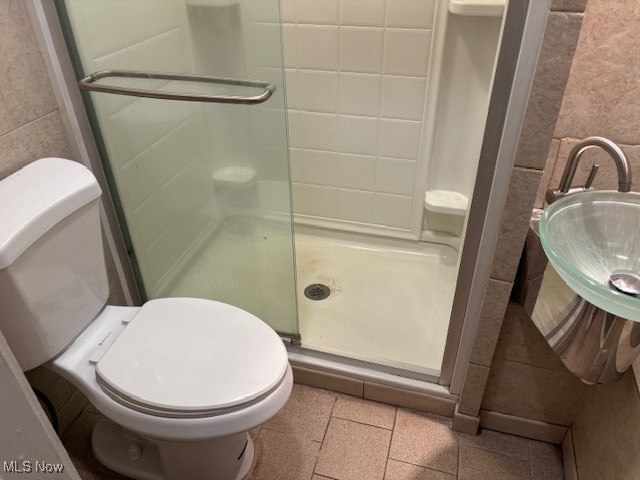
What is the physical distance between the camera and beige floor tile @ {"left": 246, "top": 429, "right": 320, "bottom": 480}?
4.51ft

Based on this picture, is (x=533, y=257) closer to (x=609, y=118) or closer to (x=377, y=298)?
(x=609, y=118)

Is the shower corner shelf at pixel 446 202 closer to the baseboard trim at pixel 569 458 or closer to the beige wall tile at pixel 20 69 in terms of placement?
the baseboard trim at pixel 569 458

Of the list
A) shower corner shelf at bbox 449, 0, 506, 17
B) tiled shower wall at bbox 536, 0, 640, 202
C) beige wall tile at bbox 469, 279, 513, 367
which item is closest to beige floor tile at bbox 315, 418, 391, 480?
beige wall tile at bbox 469, 279, 513, 367

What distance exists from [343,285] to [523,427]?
842 mm

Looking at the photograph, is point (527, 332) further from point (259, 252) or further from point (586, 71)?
point (259, 252)

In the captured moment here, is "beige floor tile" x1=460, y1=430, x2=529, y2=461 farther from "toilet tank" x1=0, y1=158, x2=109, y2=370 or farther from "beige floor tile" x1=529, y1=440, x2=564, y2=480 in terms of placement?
"toilet tank" x1=0, y1=158, x2=109, y2=370

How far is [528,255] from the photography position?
3.62ft

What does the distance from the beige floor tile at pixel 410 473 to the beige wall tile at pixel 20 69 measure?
1371mm

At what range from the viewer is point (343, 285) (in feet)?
6.49

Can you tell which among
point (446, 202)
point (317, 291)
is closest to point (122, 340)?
point (317, 291)

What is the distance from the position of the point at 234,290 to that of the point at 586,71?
1192mm

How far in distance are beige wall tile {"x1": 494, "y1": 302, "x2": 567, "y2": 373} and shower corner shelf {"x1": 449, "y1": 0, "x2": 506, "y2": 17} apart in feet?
3.18

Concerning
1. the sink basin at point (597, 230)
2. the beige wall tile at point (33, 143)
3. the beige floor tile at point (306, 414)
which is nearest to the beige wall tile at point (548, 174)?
the sink basin at point (597, 230)

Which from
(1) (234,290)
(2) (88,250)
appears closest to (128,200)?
(2) (88,250)
